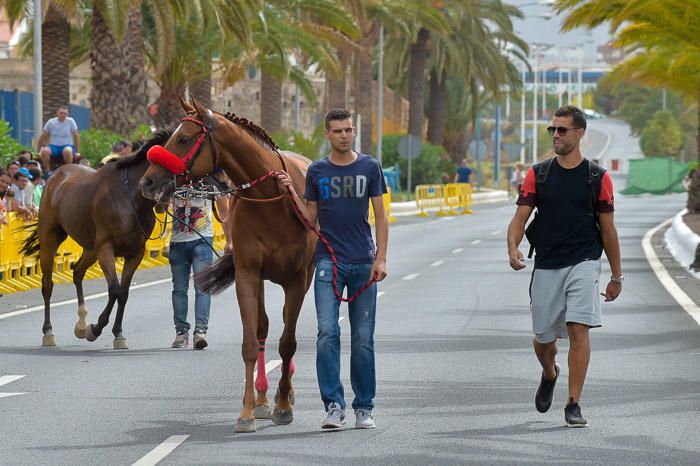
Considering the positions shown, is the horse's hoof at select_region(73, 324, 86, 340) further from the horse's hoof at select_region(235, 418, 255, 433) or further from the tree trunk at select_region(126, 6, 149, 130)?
the tree trunk at select_region(126, 6, 149, 130)

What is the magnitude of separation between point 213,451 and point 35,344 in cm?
684

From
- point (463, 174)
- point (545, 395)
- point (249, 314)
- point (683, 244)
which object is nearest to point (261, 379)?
point (249, 314)

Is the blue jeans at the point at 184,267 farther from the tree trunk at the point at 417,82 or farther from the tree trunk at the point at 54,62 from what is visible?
the tree trunk at the point at 417,82

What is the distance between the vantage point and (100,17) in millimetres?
35562

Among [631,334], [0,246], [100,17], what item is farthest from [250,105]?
[631,334]

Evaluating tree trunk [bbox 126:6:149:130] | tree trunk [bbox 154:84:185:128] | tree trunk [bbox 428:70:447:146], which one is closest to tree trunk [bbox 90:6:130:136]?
tree trunk [bbox 126:6:149:130]

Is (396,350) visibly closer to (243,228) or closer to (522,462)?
(243,228)

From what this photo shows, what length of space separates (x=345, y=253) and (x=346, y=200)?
34 centimetres

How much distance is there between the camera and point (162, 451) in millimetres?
9531

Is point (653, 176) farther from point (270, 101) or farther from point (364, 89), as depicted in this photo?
point (270, 101)

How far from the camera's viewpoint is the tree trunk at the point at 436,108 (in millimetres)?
71688

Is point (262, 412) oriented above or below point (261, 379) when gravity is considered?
below

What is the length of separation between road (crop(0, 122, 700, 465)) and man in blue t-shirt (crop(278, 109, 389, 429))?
30cm

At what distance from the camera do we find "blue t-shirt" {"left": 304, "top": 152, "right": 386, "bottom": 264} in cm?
1034
